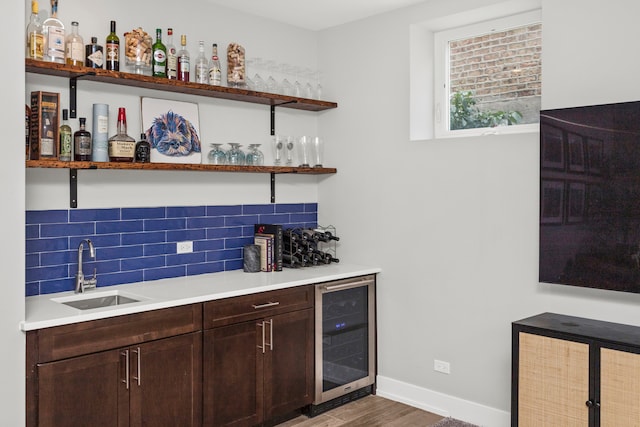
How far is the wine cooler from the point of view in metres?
3.76

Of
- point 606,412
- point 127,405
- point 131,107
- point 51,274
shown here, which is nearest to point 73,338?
point 127,405

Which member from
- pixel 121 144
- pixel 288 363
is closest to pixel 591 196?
pixel 288 363

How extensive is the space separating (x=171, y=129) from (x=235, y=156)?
1.49ft

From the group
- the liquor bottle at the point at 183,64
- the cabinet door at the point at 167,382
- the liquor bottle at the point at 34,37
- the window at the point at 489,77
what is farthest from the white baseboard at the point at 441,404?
the liquor bottle at the point at 34,37

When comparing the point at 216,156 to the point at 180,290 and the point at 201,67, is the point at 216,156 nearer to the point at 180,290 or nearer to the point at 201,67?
the point at 201,67

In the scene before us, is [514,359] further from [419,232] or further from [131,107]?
[131,107]

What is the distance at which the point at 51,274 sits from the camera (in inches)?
123

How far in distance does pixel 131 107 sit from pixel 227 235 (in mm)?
1069

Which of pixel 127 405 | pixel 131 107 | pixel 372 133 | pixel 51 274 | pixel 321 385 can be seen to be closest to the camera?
pixel 127 405

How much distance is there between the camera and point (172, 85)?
3398 millimetres

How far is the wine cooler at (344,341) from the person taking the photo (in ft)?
12.3

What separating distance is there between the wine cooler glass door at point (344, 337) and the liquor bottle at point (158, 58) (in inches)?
65.1

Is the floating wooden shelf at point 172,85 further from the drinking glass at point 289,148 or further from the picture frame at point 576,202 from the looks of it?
the picture frame at point 576,202

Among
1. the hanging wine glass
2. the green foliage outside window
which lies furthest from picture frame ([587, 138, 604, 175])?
the hanging wine glass
